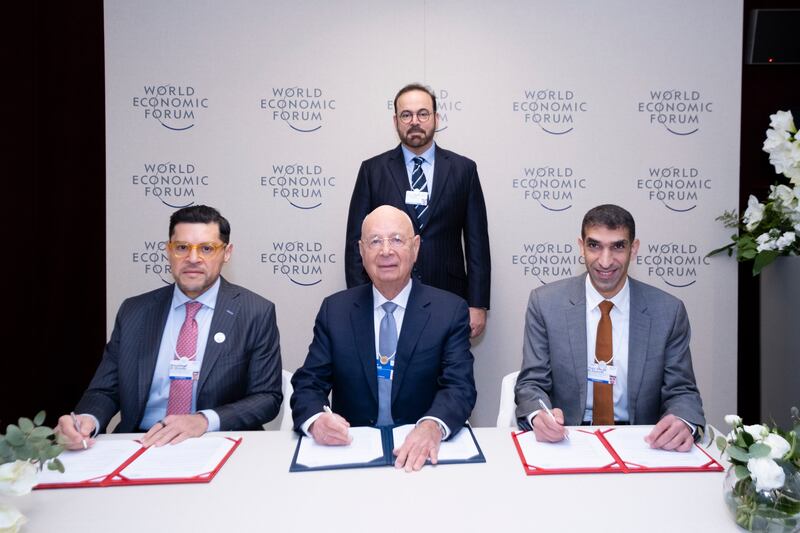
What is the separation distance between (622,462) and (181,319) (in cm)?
179

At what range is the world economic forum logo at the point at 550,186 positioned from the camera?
440cm

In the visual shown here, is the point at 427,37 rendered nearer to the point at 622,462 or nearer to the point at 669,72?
the point at 669,72

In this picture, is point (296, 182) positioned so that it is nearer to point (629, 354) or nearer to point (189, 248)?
point (189, 248)

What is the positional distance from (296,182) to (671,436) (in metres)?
3.13

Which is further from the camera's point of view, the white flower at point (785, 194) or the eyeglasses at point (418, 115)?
the eyeglasses at point (418, 115)

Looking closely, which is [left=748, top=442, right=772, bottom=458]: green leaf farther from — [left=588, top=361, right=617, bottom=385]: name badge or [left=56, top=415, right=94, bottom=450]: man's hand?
[left=56, top=415, right=94, bottom=450]: man's hand

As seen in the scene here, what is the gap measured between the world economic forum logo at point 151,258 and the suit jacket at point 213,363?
1.83 meters

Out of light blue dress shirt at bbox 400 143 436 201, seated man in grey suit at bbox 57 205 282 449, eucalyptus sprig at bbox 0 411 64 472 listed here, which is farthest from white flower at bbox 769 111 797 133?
eucalyptus sprig at bbox 0 411 64 472

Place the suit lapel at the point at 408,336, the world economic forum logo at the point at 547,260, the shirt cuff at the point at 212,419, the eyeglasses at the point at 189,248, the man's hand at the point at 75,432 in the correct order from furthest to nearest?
the world economic forum logo at the point at 547,260 → the eyeglasses at the point at 189,248 → the suit lapel at the point at 408,336 → the shirt cuff at the point at 212,419 → the man's hand at the point at 75,432

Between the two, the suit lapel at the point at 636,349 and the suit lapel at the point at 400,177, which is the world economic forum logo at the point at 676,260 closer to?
the suit lapel at the point at 400,177

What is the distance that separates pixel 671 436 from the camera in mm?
1930

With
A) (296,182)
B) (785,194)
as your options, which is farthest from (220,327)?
(785,194)

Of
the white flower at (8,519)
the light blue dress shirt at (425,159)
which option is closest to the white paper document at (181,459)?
the white flower at (8,519)

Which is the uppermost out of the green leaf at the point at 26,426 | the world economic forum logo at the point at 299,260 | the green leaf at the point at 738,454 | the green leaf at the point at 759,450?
the world economic forum logo at the point at 299,260
